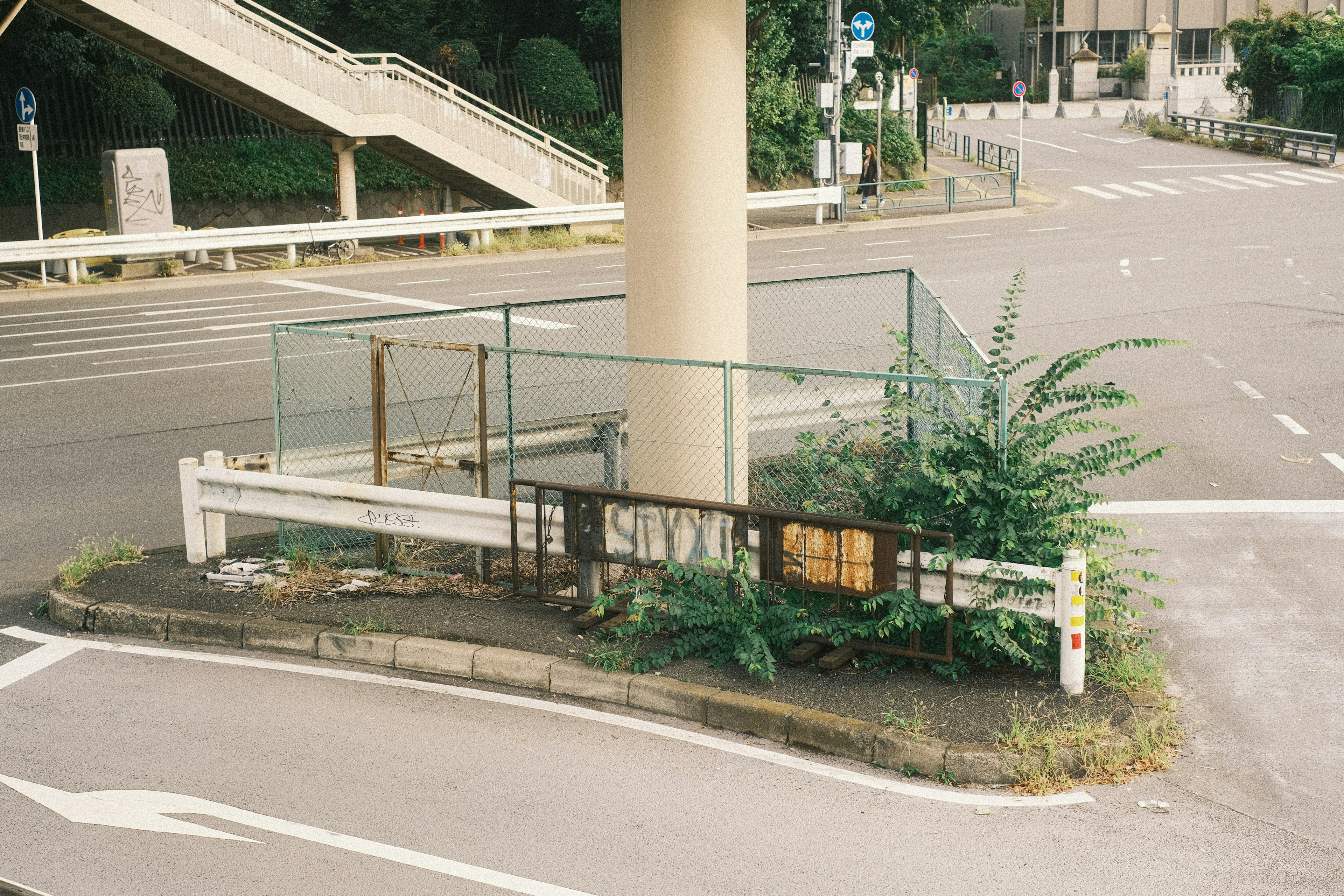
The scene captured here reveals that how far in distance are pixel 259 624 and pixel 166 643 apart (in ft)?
2.06

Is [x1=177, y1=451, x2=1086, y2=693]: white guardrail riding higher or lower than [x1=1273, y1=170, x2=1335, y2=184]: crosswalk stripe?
lower

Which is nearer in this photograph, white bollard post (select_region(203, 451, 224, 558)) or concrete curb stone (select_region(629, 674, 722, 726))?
concrete curb stone (select_region(629, 674, 722, 726))

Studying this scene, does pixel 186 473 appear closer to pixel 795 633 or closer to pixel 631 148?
pixel 631 148

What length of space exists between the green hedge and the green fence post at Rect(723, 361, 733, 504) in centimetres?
2599

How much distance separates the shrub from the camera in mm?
37562

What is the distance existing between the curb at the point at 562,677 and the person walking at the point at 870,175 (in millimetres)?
28882

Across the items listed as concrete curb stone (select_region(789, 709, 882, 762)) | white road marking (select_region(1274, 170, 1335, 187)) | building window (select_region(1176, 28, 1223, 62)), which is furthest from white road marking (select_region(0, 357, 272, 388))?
building window (select_region(1176, 28, 1223, 62))

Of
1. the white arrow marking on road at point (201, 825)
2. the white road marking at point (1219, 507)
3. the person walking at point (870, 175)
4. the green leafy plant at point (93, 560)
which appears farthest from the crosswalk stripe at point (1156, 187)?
the white arrow marking on road at point (201, 825)

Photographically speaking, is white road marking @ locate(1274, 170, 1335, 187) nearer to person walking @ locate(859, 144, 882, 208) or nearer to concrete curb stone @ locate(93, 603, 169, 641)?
person walking @ locate(859, 144, 882, 208)

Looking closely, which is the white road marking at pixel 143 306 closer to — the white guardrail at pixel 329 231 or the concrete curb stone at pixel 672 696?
the white guardrail at pixel 329 231

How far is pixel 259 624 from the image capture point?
8375 millimetres

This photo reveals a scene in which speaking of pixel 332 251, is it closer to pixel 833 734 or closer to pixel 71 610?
pixel 71 610

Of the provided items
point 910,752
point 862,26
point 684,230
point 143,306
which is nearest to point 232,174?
point 143,306

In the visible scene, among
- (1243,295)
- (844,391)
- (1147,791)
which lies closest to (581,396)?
(844,391)
